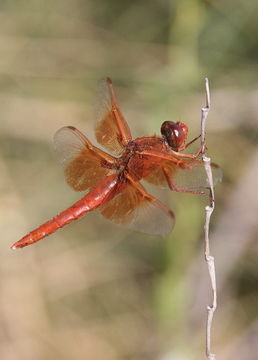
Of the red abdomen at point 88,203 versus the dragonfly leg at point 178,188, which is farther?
the red abdomen at point 88,203

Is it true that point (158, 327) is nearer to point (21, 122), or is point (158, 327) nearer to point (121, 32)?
point (21, 122)

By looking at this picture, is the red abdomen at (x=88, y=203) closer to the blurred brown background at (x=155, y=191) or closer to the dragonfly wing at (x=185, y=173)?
the dragonfly wing at (x=185, y=173)

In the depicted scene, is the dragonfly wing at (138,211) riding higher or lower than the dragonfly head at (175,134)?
lower

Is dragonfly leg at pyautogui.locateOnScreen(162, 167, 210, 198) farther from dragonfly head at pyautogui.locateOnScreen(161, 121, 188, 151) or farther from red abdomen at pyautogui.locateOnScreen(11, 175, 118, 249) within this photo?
red abdomen at pyautogui.locateOnScreen(11, 175, 118, 249)

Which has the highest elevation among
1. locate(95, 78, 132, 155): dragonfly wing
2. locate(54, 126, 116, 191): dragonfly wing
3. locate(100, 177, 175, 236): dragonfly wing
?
locate(95, 78, 132, 155): dragonfly wing

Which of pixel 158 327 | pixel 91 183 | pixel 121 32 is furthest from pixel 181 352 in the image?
pixel 121 32

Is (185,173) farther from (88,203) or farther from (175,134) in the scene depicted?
(88,203)

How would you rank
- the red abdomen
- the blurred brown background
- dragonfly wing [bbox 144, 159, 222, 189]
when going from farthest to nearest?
the blurred brown background < the red abdomen < dragonfly wing [bbox 144, 159, 222, 189]

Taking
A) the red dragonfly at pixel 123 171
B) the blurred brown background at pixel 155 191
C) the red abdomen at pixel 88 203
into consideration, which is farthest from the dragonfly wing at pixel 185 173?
the blurred brown background at pixel 155 191

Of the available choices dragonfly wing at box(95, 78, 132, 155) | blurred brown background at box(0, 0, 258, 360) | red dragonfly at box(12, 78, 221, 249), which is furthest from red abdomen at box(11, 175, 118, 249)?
blurred brown background at box(0, 0, 258, 360)
